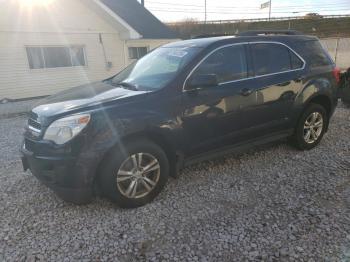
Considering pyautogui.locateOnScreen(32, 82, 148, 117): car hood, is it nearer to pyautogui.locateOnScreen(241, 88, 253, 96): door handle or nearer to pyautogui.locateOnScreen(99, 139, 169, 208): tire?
pyautogui.locateOnScreen(99, 139, 169, 208): tire

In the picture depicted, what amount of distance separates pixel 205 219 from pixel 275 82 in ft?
7.28

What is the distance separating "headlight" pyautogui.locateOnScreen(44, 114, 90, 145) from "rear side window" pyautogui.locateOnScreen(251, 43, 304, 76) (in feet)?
7.86

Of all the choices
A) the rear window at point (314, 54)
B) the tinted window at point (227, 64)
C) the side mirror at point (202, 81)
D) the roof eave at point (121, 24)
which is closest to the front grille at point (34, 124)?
the side mirror at point (202, 81)

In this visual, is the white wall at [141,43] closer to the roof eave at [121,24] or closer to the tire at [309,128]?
the roof eave at [121,24]

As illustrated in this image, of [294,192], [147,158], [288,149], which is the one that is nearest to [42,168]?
[147,158]

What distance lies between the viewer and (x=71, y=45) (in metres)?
11.7

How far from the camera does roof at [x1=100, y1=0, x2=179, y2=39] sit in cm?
1441

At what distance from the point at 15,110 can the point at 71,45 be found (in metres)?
4.12

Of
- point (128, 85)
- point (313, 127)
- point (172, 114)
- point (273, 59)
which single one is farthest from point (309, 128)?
point (128, 85)

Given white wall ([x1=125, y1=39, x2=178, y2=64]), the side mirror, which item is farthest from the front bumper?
white wall ([x1=125, y1=39, x2=178, y2=64])

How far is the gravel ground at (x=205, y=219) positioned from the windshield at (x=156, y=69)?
1.36 m

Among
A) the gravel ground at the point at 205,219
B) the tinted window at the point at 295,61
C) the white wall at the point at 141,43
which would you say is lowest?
the gravel ground at the point at 205,219

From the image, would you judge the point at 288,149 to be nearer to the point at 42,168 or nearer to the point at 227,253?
the point at 227,253

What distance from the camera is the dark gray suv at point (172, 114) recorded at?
2.86m
